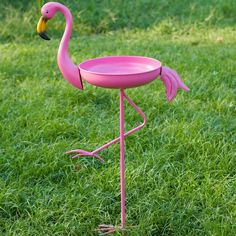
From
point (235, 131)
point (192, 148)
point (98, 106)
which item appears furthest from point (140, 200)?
point (98, 106)

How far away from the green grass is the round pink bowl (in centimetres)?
74

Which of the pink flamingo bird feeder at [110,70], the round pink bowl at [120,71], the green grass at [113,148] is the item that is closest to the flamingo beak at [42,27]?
the pink flamingo bird feeder at [110,70]

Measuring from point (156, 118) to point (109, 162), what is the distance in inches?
28.0

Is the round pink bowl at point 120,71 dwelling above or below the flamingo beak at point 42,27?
below

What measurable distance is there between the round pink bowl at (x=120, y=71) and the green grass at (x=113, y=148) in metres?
0.74

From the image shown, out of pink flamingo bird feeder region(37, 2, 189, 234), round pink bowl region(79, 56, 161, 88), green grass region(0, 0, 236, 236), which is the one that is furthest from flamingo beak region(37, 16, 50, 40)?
green grass region(0, 0, 236, 236)

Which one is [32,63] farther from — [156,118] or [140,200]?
A: [140,200]

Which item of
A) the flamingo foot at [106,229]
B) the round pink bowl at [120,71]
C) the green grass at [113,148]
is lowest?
the green grass at [113,148]

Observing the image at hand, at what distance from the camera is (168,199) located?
249 cm

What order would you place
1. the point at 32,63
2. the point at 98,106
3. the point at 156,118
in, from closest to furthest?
the point at 156,118, the point at 98,106, the point at 32,63

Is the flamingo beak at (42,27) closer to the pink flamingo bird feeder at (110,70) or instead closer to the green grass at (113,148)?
the pink flamingo bird feeder at (110,70)

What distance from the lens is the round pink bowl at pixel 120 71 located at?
6.15 feet

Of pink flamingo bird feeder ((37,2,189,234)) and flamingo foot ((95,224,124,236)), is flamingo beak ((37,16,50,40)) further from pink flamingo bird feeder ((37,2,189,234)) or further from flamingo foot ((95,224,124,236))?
flamingo foot ((95,224,124,236))

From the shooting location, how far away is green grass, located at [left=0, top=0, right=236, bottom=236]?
2371 mm
